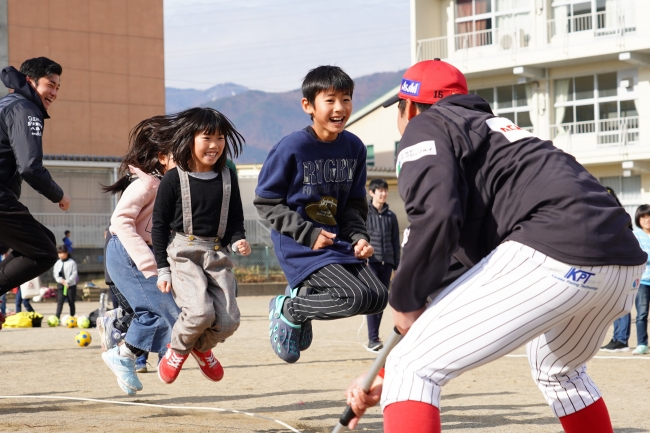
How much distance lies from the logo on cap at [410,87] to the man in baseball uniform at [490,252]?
28 centimetres

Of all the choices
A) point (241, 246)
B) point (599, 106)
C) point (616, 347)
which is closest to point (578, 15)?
point (599, 106)

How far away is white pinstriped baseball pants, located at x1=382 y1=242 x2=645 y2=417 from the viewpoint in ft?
10.5

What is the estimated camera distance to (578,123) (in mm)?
32312

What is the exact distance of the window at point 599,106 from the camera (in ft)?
103

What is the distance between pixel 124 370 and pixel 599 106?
28.6 metres

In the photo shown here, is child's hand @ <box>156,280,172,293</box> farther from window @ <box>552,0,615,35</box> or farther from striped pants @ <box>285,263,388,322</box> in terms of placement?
window @ <box>552,0,615,35</box>

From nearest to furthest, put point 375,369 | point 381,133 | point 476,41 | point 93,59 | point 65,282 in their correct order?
point 375,369 < point 65,282 < point 476,41 < point 93,59 < point 381,133

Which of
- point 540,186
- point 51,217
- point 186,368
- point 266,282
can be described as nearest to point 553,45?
point 266,282

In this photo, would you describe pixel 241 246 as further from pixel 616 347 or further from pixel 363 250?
pixel 616 347

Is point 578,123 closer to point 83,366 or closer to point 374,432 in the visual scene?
point 83,366

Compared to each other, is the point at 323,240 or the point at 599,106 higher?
the point at 599,106

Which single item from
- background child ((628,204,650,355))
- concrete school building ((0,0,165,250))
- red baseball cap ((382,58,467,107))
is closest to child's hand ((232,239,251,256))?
red baseball cap ((382,58,467,107))

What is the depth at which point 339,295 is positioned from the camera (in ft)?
16.9

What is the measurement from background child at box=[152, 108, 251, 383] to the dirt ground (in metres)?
0.61
